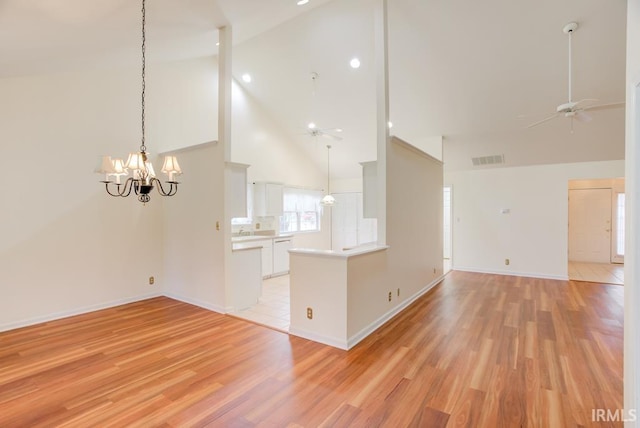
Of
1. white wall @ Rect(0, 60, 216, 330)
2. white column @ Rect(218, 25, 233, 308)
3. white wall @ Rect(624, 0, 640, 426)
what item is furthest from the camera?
white column @ Rect(218, 25, 233, 308)

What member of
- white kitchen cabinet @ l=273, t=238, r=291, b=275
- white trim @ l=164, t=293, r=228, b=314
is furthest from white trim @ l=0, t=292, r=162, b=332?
white kitchen cabinet @ l=273, t=238, r=291, b=275

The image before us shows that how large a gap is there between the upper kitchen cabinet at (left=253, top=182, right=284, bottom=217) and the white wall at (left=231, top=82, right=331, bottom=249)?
21cm

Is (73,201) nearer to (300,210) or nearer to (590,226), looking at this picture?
(300,210)

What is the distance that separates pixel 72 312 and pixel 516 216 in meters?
8.21

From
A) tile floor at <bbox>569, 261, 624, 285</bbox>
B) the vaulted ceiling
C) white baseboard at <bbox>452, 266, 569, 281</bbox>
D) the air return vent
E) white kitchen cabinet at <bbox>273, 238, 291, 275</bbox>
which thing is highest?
the vaulted ceiling

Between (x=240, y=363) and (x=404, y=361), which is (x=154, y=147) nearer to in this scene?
(x=240, y=363)

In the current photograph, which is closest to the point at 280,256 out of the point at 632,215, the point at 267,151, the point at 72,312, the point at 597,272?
the point at 267,151

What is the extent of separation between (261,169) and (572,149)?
6.40 m

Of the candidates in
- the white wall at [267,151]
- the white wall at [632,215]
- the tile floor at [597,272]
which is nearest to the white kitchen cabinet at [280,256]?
the white wall at [267,151]

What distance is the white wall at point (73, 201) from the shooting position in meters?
3.57

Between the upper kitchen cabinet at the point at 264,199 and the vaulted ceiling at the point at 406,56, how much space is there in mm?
1686

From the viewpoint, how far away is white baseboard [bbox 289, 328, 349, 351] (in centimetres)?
307

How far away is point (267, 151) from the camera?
725cm

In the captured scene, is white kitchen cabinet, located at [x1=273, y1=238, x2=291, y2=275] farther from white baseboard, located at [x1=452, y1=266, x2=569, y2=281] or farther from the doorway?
the doorway
